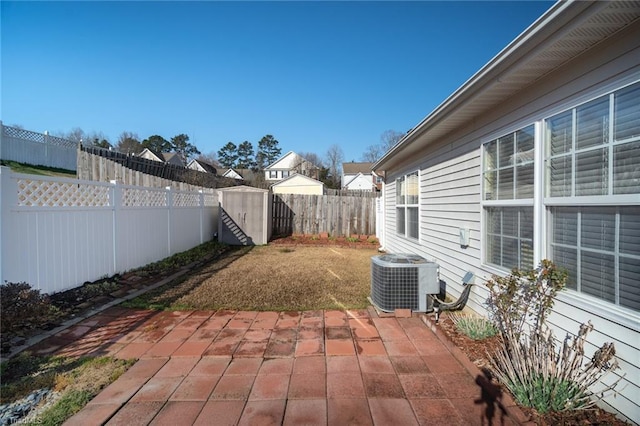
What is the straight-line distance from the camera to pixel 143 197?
6.70m

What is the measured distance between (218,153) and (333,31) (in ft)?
150

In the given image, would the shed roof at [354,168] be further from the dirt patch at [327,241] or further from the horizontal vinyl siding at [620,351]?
the horizontal vinyl siding at [620,351]

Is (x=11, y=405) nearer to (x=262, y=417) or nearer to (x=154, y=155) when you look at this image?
(x=262, y=417)

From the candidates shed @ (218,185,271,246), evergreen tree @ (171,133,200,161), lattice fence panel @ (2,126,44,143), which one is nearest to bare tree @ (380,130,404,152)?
shed @ (218,185,271,246)

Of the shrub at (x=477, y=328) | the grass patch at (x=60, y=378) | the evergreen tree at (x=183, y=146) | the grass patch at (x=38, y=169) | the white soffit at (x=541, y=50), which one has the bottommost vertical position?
the grass patch at (x=60, y=378)

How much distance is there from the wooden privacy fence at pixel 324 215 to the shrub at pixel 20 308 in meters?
9.39

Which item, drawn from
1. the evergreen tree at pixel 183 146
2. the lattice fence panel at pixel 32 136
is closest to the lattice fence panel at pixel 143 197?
the lattice fence panel at pixel 32 136

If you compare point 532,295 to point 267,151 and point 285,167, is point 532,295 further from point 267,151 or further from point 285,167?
point 267,151

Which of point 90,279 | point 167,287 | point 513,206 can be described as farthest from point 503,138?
point 90,279

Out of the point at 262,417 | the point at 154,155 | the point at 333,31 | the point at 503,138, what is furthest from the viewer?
the point at 154,155

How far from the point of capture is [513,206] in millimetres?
3334

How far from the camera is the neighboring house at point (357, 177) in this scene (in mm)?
42375

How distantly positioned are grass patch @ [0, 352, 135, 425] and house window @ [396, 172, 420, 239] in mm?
5867

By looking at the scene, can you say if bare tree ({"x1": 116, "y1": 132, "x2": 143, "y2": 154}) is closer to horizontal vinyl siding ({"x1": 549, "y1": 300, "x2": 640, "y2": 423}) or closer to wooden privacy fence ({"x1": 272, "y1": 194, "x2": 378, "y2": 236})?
wooden privacy fence ({"x1": 272, "y1": 194, "x2": 378, "y2": 236})
